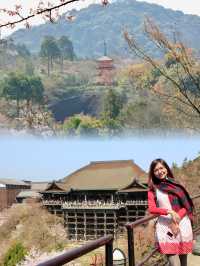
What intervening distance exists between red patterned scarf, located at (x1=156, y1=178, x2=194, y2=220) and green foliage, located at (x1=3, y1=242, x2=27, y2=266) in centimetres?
2593

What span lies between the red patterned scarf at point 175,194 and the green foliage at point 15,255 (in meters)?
25.9

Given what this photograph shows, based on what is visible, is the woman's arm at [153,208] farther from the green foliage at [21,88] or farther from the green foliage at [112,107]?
the green foliage at [21,88]

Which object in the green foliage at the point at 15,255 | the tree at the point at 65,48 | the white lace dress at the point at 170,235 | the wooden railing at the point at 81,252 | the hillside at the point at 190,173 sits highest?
the tree at the point at 65,48

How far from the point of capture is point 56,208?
38.9 m

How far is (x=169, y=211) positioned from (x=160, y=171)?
32 cm

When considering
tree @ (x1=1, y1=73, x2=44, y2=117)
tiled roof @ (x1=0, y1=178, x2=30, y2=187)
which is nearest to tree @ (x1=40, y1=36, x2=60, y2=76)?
tree @ (x1=1, y1=73, x2=44, y2=117)

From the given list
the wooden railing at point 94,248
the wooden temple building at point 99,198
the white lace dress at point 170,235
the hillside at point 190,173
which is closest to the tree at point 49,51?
the wooden temple building at point 99,198

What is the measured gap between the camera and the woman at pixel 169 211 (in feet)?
12.1

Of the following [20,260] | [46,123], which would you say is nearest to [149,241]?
[20,260]

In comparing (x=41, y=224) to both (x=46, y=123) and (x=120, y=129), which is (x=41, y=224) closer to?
(x=120, y=129)

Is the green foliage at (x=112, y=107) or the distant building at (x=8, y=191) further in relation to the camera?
the green foliage at (x=112, y=107)

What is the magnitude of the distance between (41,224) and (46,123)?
50392 millimetres

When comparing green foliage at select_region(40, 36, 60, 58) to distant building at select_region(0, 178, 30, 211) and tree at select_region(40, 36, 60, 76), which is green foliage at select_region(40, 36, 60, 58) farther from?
distant building at select_region(0, 178, 30, 211)

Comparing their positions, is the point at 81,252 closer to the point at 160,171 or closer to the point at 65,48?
the point at 160,171
